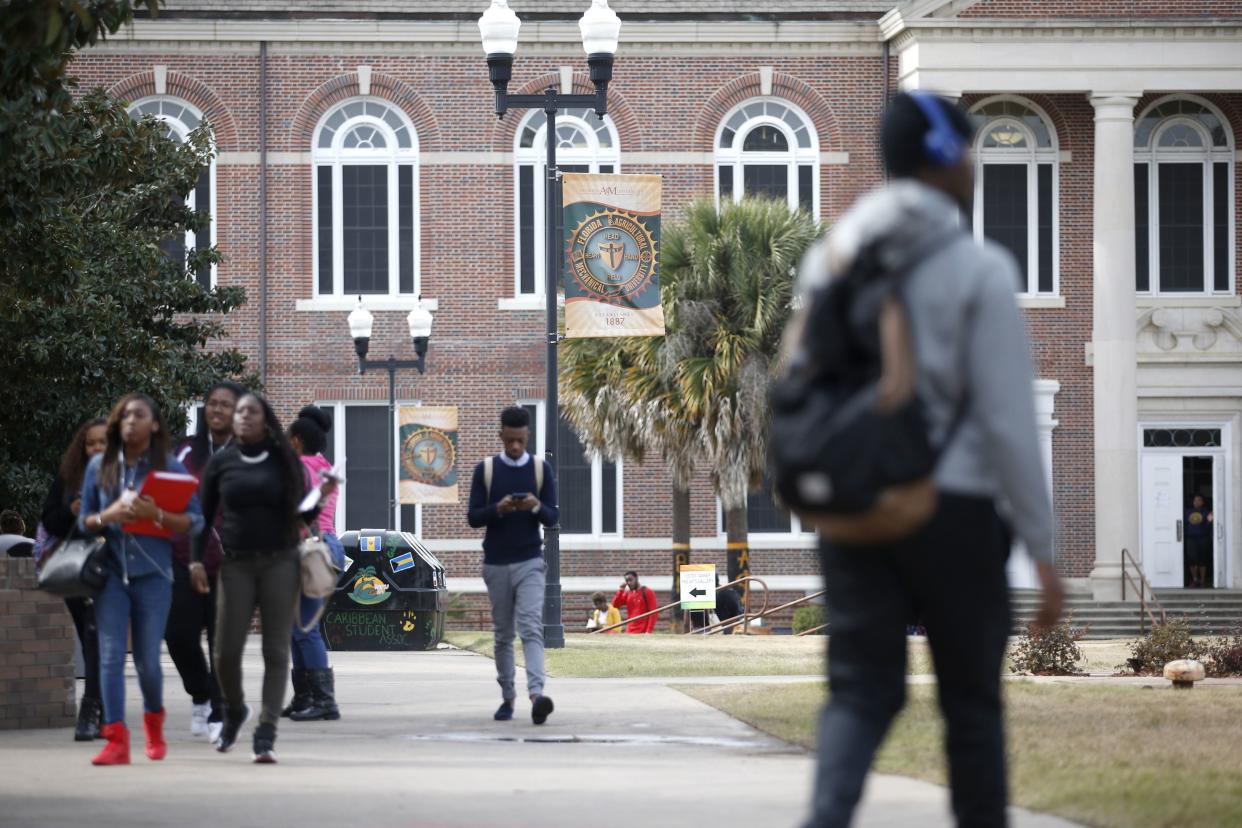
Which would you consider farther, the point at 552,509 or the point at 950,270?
the point at 552,509

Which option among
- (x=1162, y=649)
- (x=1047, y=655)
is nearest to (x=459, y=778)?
(x=1047, y=655)

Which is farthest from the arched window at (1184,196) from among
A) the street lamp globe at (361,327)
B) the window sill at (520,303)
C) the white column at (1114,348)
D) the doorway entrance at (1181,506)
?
the street lamp globe at (361,327)

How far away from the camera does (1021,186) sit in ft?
118

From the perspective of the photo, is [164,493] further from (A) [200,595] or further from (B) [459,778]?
(B) [459,778]

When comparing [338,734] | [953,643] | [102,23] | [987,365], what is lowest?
[338,734]

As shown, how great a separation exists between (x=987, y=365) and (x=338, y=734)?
7256 mm

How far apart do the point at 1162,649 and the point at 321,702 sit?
777 cm

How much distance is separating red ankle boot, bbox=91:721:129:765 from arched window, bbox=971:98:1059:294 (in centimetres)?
2842

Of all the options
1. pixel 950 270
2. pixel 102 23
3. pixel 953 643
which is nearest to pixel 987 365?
pixel 950 270

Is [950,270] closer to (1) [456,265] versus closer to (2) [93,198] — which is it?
(2) [93,198]

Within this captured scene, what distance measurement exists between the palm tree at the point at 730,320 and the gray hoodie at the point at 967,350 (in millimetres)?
25003

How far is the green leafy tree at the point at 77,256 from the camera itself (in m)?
10.3

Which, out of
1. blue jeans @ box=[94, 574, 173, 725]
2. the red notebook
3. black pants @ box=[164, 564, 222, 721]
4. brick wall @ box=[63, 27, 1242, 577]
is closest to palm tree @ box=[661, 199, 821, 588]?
brick wall @ box=[63, 27, 1242, 577]

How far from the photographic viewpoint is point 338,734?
11180mm
